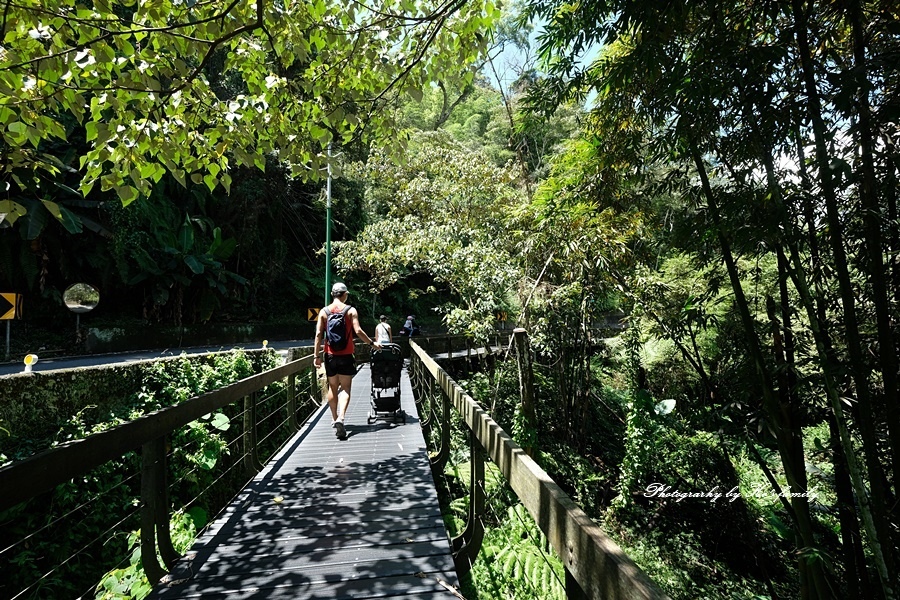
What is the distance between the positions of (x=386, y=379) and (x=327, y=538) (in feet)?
11.3

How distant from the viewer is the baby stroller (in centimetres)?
662

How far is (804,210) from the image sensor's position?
296 centimetres

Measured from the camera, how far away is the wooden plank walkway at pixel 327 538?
107 inches

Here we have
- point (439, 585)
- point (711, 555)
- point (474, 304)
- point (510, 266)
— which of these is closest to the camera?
point (439, 585)

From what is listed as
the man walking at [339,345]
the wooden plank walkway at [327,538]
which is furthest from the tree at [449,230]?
the wooden plank walkway at [327,538]

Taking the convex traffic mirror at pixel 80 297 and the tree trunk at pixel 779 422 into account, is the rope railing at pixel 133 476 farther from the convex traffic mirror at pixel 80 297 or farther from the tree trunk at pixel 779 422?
the convex traffic mirror at pixel 80 297

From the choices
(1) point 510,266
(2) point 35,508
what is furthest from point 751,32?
(2) point 35,508

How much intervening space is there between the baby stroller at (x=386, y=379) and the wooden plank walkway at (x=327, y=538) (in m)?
1.52

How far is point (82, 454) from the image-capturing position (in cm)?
212

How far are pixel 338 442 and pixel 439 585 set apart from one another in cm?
337

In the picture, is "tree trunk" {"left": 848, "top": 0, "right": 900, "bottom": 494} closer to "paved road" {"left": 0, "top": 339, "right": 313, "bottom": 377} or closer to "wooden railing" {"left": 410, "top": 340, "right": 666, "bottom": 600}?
"wooden railing" {"left": 410, "top": 340, "right": 666, "bottom": 600}

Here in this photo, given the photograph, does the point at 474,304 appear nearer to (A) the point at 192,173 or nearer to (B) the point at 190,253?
(A) the point at 192,173

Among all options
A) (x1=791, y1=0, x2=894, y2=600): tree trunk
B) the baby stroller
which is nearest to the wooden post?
the baby stroller

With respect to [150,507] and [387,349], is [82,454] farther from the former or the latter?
[387,349]
